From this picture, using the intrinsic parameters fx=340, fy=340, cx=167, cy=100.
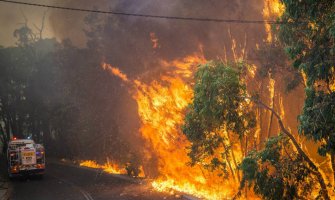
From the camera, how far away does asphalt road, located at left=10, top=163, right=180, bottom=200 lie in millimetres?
16516

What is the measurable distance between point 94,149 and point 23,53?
1913cm

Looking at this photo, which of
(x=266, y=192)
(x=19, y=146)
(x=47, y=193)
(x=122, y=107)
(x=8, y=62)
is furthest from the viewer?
(x=8, y=62)

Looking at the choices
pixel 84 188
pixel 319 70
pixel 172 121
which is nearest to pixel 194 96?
pixel 319 70

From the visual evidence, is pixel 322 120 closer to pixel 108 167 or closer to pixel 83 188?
pixel 83 188

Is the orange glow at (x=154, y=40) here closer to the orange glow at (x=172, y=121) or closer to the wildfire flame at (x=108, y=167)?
the orange glow at (x=172, y=121)

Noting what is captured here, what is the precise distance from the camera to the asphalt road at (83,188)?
1652cm

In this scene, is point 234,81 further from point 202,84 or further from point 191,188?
point 191,188

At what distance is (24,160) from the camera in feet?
76.7

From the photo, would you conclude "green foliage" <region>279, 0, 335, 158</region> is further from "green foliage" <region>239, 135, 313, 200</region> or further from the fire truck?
the fire truck

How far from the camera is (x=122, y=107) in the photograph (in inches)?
1131

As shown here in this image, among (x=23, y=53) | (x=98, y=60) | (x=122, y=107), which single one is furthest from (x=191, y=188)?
(x=23, y=53)

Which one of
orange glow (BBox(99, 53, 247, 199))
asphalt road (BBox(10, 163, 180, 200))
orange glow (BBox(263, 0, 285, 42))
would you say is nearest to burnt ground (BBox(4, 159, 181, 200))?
asphalt road (BBox(10, 163, 180, 200))

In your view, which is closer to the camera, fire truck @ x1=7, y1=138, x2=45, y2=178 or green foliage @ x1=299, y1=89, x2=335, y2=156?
green foliage @ x1=299, y1=89, x2=335, y2=156

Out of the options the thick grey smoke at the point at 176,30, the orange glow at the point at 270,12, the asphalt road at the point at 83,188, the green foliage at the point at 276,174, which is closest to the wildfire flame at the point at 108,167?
the asphalt road at the point at 83,188
